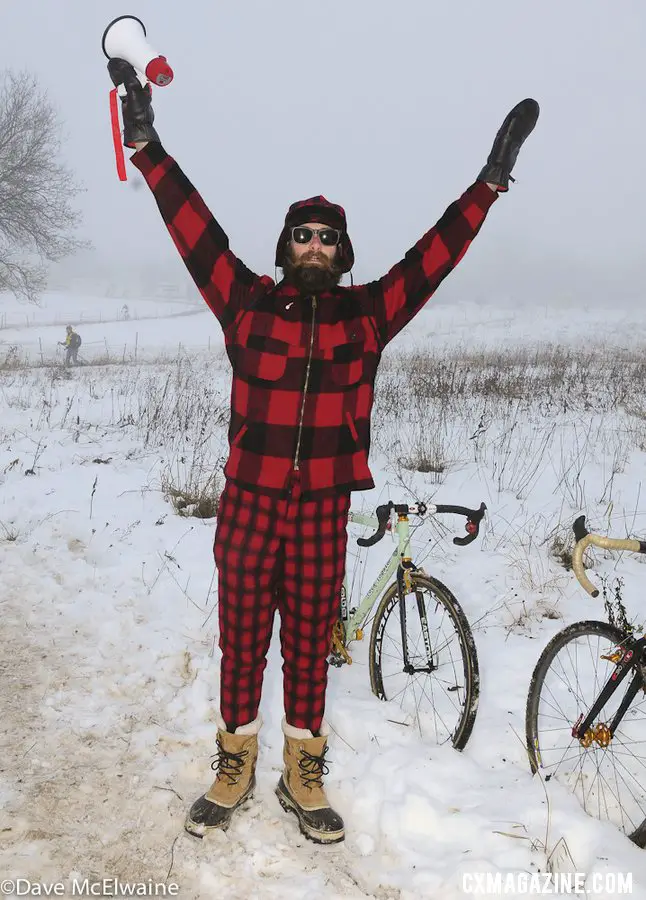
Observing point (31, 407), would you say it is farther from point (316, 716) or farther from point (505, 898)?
point (505, 898)

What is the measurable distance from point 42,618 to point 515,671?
2942 millimetres

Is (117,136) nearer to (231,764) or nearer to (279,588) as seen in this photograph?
(279,588)

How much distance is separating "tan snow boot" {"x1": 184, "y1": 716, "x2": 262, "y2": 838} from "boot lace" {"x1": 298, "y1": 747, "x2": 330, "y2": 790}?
0.21 meters

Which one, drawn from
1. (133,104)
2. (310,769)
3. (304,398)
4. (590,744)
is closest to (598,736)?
(590,744)

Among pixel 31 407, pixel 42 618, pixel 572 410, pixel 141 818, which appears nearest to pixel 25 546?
pixel 42 618

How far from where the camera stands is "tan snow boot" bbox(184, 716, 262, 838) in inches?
92.7

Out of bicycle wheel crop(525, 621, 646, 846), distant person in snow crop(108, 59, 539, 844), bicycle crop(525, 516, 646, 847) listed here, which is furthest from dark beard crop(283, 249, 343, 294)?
bicycle wheel crop(525, 621, 646, 846)

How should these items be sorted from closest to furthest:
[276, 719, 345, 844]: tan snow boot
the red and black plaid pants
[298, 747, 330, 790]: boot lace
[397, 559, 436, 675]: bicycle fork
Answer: the red and black plaid pants < [276, 719, 345, 844]: tan snow boot < [298, 747, 330, 790]: boot lace < [397, 559, 436, 675]: bicycle fork

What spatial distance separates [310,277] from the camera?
7.06 ft

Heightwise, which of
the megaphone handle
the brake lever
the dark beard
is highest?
the megaphone handle

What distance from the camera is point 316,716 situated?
2.50m

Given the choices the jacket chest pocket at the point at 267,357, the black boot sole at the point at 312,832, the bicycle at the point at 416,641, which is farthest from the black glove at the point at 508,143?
the black boot sole at the point at 312,832

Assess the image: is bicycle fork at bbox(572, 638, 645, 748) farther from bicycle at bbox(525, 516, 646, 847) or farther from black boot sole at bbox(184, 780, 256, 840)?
black boot sole at bbox(184, 780, 256, 840)

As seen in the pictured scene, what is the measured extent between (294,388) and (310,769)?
1630 mm
